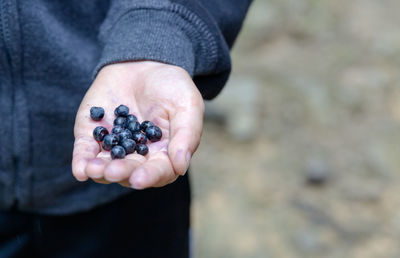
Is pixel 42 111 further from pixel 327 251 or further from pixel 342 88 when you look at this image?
pixel 342 88

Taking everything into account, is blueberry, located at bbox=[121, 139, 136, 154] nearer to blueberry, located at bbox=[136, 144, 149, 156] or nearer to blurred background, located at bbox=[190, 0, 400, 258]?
blueberry, located at bbox=[136, 144, 149, 156]

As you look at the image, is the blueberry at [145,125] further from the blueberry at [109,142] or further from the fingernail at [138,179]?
the fingernail at [138,179]

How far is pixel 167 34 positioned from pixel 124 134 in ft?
1.00

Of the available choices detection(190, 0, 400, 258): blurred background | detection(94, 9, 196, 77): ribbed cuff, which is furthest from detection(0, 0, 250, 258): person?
detection(190, 0, 400, 258): blurred background

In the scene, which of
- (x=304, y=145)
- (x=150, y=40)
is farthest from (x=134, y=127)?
(x=304, y=145)

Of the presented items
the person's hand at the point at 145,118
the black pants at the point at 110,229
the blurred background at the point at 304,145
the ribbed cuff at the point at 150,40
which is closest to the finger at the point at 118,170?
the person's hand at the point at 145,118

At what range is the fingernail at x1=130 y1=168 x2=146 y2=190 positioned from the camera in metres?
0.95

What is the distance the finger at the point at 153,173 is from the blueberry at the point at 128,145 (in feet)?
0.44

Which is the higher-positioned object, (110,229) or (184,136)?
(184,136)

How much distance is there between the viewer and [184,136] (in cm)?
106

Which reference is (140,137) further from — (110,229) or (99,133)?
(110,229)

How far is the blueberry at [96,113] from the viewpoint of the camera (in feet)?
3.78

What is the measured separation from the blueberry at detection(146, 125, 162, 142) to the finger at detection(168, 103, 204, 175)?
65 mm

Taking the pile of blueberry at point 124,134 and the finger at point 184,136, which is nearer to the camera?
the finger at point 184,136
